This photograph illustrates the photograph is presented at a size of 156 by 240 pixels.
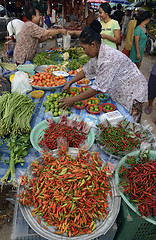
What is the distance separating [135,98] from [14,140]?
197 centimetres

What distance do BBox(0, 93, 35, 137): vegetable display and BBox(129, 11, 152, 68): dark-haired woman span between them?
409cm

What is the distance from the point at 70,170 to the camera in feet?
5.07

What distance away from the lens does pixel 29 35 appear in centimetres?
396

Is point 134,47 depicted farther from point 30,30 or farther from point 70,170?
point 70,170

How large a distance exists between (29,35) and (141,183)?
4104mm

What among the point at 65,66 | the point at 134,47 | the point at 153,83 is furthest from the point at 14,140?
the point at 134,47

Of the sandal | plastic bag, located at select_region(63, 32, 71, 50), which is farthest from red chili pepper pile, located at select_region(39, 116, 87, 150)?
plastic bag, located at select_region(63, 32, 71, 50)

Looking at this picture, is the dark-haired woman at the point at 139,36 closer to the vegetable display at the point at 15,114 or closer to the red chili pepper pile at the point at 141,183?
the vegetable display at the point at 15,114

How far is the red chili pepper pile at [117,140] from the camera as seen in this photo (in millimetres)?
1812

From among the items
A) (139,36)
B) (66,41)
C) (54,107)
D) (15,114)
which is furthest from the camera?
(66,41)

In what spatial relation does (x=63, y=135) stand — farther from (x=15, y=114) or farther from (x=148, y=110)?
(x=148, y=110)

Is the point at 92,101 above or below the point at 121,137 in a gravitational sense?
above

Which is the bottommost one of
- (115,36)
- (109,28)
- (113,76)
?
(113,76)

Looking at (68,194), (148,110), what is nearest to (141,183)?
(68,194)
